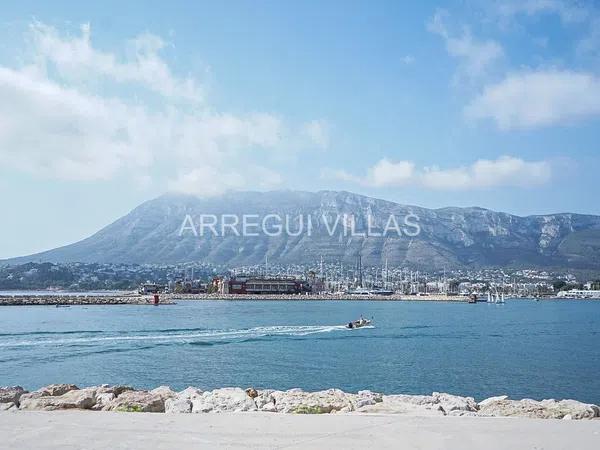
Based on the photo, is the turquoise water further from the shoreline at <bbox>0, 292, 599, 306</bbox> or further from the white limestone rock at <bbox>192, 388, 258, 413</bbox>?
the shoreline at <bbox>0, 292, 599, 306</bbox>

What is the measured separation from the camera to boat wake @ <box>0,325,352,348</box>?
4494 centimetres

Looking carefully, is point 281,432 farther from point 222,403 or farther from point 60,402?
point 60,402

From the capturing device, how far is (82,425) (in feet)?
32.5

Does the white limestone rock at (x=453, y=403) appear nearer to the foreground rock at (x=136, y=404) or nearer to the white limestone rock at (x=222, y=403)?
the white limestone rock at (x=222, y=403)

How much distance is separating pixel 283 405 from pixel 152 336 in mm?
39673

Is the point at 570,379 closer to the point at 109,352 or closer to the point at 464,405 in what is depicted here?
the point at 464,405

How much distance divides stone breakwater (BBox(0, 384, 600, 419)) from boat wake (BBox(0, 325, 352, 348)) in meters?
33.2

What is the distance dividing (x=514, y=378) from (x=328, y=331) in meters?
30.5

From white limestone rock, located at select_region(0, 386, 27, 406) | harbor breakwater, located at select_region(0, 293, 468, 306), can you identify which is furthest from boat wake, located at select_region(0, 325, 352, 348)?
harbor breakwater, located at select_region(0, 293, 468, 306)

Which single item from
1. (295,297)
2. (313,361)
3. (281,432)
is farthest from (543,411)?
(295,297)

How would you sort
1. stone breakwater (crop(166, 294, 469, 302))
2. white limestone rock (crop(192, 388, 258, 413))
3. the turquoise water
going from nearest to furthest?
1. white limestone rock (crop(192, 388, 258, 413))
2. the turquoise water
3. stone breakwater (crop(166, 294, 469, 302))

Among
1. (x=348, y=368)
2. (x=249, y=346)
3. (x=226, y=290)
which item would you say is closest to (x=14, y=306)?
(x=226, y=290)

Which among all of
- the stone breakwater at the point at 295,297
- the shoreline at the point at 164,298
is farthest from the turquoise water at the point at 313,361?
the stone breakwater at the point at 295,297

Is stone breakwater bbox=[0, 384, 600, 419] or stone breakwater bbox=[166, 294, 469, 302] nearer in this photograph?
stone breakwater bbox=[0, 384, 600, 419]
